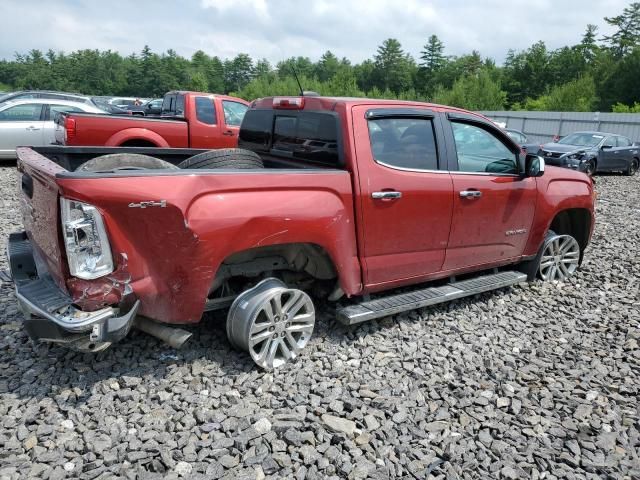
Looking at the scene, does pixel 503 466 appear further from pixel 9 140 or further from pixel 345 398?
pixel 9 140

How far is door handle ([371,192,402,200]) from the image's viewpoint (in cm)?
377

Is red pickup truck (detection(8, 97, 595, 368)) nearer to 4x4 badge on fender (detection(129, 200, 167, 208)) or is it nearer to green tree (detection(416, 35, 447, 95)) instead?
4x4 badge on fender (detection(129, 200, 167, 208))

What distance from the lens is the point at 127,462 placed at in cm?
266

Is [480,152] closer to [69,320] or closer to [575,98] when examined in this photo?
[69,320]

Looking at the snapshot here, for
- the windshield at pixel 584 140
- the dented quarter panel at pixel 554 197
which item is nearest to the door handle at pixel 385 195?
the dented quarter panel at pixel 554 197

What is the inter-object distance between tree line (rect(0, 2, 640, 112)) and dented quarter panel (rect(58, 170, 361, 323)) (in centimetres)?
A: 4162

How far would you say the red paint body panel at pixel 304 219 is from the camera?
289cm

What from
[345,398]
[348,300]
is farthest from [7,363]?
[348,300]

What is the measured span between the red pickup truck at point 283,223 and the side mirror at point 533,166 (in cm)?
1

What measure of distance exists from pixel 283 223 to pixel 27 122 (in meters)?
10.5

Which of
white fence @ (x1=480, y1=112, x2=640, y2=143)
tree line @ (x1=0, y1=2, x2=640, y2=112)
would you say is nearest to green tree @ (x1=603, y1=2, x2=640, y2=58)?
tree line @ (x1=0, y1=2, x2=640, y2=112)

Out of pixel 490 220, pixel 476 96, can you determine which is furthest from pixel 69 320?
pixel 476 96

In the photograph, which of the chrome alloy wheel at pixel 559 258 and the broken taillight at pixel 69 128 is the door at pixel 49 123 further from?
the chrome alloy wheel at pixel 559 258

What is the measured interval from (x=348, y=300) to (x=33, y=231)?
249cm
